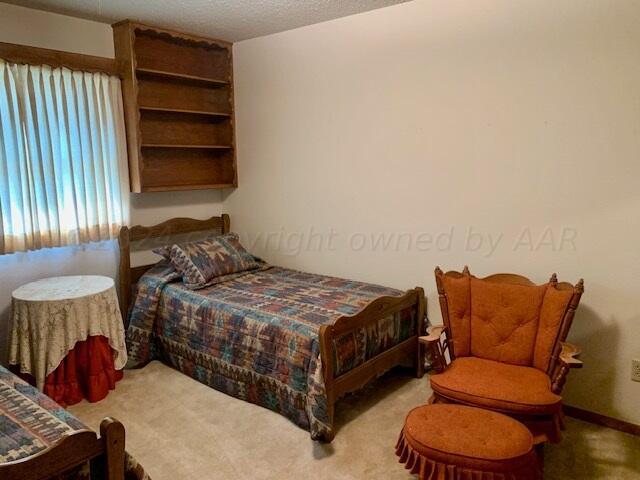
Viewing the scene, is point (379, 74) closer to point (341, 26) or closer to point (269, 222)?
point (341, 26)

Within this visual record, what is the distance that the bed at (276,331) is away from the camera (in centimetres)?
257

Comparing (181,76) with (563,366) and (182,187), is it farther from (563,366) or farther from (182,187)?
(563,366)

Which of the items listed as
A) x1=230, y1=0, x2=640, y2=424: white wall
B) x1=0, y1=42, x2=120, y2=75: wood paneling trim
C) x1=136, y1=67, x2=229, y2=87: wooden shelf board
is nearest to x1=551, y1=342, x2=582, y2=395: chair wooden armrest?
x1=230, y1=0, x2=640, y2=424: white wall

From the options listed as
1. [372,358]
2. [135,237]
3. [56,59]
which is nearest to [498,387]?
[372,358]

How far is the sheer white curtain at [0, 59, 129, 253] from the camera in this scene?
9.91 feet

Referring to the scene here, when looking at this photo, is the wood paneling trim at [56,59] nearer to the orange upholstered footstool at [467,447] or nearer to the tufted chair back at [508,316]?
the tufted chair back at [508,316]

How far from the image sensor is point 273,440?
Answer: 8.27 feet

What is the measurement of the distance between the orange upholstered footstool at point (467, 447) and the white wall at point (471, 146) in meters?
1.12

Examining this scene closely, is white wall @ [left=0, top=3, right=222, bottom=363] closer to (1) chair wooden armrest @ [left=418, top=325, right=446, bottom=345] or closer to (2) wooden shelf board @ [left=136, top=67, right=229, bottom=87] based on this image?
(2) wooden shelf board @ [left=136, top=67, right=229, bottom=87]

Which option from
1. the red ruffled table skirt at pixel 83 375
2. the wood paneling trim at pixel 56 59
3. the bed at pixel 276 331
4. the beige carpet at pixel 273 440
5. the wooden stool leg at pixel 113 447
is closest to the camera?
the wooden stool leg at pixel 113 447

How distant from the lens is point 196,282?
345cm

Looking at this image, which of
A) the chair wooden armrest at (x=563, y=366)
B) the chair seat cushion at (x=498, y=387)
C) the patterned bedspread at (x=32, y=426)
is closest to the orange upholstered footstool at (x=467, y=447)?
the chair seat cushion at (x=498, y=387)

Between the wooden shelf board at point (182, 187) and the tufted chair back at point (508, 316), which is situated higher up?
the wooden shelf board at point (182, 187)

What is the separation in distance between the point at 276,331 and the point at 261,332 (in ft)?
0.40
